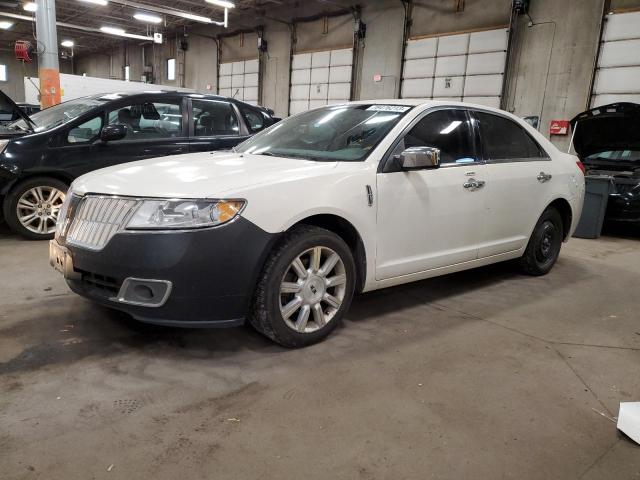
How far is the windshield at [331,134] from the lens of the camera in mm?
2986

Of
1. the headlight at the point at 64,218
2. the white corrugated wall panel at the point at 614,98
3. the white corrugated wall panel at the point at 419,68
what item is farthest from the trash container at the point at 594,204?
the white corrugated wall panel at the point at 419,68

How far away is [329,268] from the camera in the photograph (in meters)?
Answer: 2.70

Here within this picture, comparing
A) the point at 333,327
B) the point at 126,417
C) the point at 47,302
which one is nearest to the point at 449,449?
the point at 333,327

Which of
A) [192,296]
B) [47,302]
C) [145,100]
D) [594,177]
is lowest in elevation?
[47,302]

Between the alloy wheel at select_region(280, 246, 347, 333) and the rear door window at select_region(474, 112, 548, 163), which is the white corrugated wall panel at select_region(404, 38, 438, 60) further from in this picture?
the alloy wheel at select_region(280, 246, 347, 333)

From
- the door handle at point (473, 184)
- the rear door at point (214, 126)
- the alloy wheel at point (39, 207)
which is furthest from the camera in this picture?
the rear door at point (214, 126)

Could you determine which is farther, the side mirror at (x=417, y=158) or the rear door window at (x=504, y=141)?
the rear door window at (x=504, y=141)

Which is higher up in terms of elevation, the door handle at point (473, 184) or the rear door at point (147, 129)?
the rear door at point (147, 129)

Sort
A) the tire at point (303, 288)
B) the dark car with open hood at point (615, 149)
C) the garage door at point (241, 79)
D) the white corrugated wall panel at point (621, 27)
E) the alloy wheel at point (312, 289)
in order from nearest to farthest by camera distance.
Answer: the tire at point (303, 288) → the alloy wheel at point (312, 289) → the dark car with open hood at point (615, 149) → the white corrugated wall panel at point (621, 27) → the garage door at point (241, 79)

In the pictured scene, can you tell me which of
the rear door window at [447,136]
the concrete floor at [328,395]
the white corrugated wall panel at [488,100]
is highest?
the white corrugated wall panel at [488,100]

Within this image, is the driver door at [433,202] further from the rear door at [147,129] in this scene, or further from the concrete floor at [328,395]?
the rear door at [147,129]

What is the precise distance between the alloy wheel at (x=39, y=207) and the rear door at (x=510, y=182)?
12.8ft

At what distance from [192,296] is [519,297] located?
2.61m

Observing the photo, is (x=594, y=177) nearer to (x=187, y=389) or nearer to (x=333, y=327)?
(x=333, y=327)
